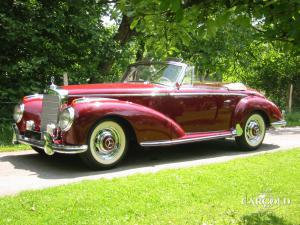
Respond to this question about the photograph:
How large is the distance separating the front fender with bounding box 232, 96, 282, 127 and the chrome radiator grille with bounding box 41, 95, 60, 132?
3488 millimetres

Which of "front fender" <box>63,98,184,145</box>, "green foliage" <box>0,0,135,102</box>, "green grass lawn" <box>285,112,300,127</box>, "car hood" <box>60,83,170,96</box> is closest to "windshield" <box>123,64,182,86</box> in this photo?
"car hood" <box>60,83,170,96</box>

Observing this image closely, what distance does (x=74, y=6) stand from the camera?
10.8 metres

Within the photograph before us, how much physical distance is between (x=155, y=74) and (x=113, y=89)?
3.96 feet

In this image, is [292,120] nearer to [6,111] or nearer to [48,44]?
[48,44]

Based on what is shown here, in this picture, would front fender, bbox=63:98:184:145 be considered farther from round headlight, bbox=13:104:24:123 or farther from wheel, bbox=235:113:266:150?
wheel, bbox=235:113:266:150

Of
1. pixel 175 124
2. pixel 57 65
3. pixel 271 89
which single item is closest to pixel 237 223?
pixel 175 124

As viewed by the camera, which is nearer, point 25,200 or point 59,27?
point 25,200

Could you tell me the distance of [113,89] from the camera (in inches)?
269

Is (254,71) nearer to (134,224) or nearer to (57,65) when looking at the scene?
(57,65)

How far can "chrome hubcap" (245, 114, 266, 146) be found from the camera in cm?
844

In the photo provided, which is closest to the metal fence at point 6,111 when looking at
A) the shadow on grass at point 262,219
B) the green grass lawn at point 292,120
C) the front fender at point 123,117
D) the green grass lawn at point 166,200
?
the front fender at point 123,117

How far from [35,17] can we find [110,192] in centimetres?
670

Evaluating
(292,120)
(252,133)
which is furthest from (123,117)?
(292,120)

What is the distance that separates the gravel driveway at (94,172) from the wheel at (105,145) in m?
0.15
